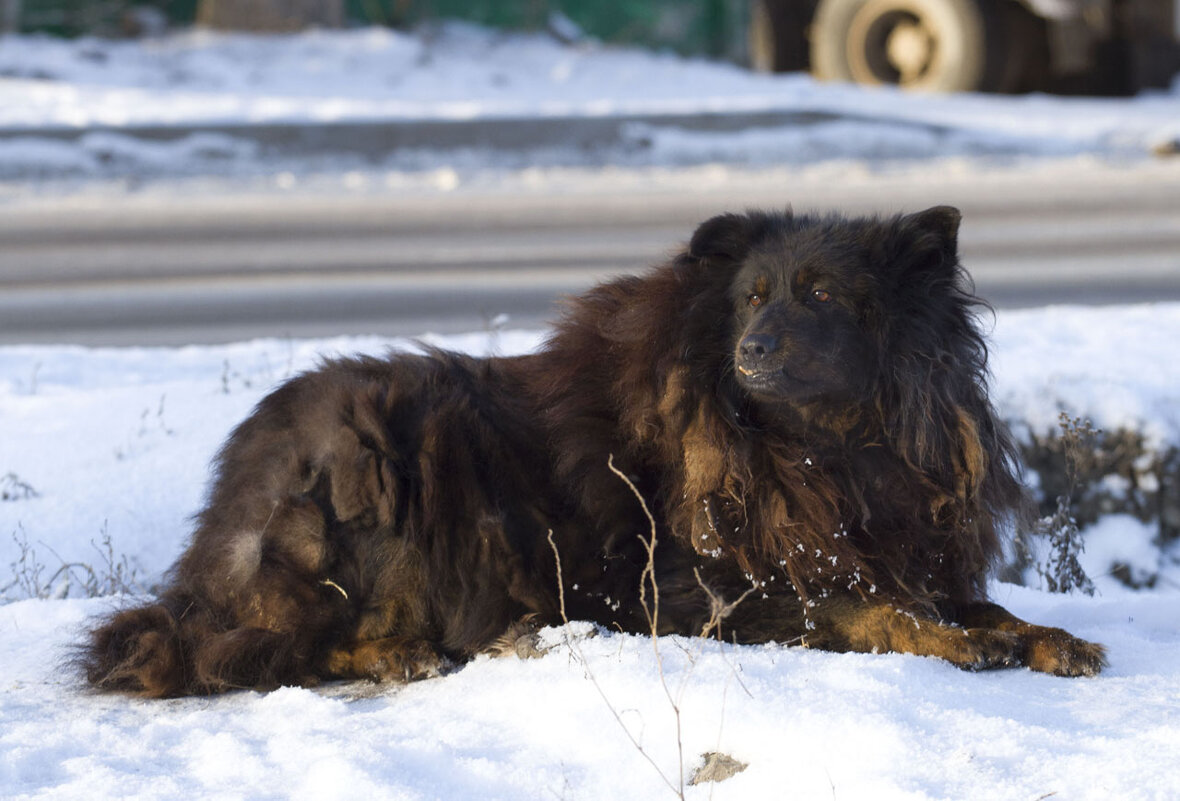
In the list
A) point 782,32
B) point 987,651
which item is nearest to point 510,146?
point 782,32

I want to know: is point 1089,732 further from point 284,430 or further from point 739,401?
point 284,430

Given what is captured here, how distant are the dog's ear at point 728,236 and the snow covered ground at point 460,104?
427 inches

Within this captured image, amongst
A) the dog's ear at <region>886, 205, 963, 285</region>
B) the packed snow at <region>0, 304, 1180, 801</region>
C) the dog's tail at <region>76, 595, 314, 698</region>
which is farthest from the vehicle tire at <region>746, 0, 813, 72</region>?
the dog's tail at <region>76, 595, 314, 698</region>

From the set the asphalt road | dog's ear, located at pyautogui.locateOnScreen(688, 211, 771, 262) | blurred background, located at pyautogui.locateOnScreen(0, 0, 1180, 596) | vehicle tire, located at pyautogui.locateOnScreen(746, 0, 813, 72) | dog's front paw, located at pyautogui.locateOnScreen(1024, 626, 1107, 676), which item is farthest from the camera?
vehicle tire, located at pyautogui.locateOnScreen(746, 0, 813, 72)

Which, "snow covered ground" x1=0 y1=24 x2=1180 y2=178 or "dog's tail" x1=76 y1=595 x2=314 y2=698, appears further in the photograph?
"snow covered ground" x1=0 y1=24 x2=1180 y2=178

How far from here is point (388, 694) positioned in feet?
13.0

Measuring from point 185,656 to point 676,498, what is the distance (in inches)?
66.8

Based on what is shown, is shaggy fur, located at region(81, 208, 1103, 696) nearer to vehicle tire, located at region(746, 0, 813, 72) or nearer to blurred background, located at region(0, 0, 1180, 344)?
blurred background, located at region(0, 0, 1180, 344)

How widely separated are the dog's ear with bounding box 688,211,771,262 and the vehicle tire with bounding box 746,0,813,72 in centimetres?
1710

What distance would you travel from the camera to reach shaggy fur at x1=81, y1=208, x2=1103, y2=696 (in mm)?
4109

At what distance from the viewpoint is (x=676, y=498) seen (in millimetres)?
4328

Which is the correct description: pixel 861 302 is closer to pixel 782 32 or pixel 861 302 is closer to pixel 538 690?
pixel 538 690

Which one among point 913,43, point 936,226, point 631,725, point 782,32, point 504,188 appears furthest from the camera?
point 782,32

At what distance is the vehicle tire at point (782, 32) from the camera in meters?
20.4
